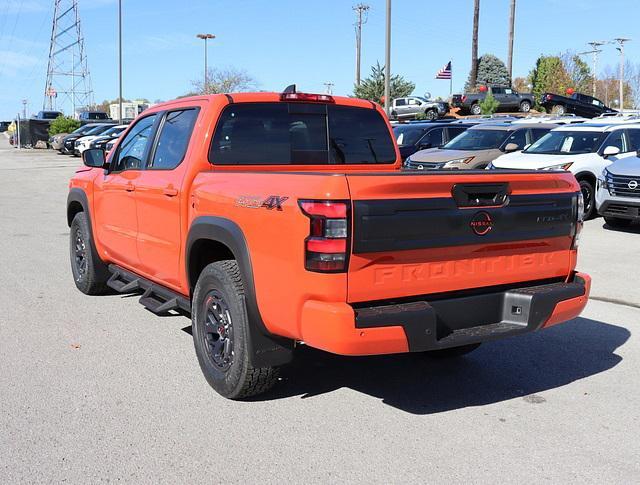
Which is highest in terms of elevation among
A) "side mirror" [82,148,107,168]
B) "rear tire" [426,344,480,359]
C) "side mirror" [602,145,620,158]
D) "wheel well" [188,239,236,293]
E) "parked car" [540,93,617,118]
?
"parked car" [540,93,617,118]

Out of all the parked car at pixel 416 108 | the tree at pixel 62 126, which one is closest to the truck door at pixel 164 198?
the parked car at pixel 416 108

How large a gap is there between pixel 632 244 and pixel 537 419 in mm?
7474

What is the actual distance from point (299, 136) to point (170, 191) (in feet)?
3.42

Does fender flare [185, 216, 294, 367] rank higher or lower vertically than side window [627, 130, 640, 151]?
lower

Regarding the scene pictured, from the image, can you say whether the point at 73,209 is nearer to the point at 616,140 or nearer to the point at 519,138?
the point at 616,140

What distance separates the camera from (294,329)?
148 inches

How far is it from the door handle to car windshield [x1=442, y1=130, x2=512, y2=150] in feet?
41.0

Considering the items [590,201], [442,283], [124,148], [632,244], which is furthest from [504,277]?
[590,201]

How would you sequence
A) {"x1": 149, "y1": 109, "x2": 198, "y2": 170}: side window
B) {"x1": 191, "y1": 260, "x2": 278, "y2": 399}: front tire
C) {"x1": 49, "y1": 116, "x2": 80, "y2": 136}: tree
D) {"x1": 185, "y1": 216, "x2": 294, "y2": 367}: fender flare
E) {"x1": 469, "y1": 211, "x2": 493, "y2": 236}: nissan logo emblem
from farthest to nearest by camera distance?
1. {"x1": 49, "y1": 116, "x2": 80, "y2": 136}: tree
2. {"x1": 149, "y1": 109, "x2": 198, "y2": 170}: side window
3. {"x1": 191, "y1": 260, "x2": 278, "y2": 399}: front tire
4. {"x1": 185, "y1": 216, "x2": 294, "y2": 367}: fender flare
5. {"x1": 469, "y1": 211, "x2": 493, "y2": 236}: nissan logo emblem

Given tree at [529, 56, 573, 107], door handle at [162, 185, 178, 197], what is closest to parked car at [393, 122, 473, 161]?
door handle at [162, 185, 178, 197]

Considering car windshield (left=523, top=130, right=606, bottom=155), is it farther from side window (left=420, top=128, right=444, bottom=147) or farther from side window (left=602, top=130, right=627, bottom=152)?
side window (left=420, top=128, right=444, bottom=147)

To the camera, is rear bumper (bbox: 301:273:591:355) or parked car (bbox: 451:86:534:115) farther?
parked car (bbox: 451:86:534:115)

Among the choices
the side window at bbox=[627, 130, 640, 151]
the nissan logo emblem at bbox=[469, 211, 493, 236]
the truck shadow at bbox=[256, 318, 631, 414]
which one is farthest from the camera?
the side window at bbox=[627, 130, 640, 151]

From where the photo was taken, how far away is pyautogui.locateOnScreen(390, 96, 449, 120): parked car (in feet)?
149
